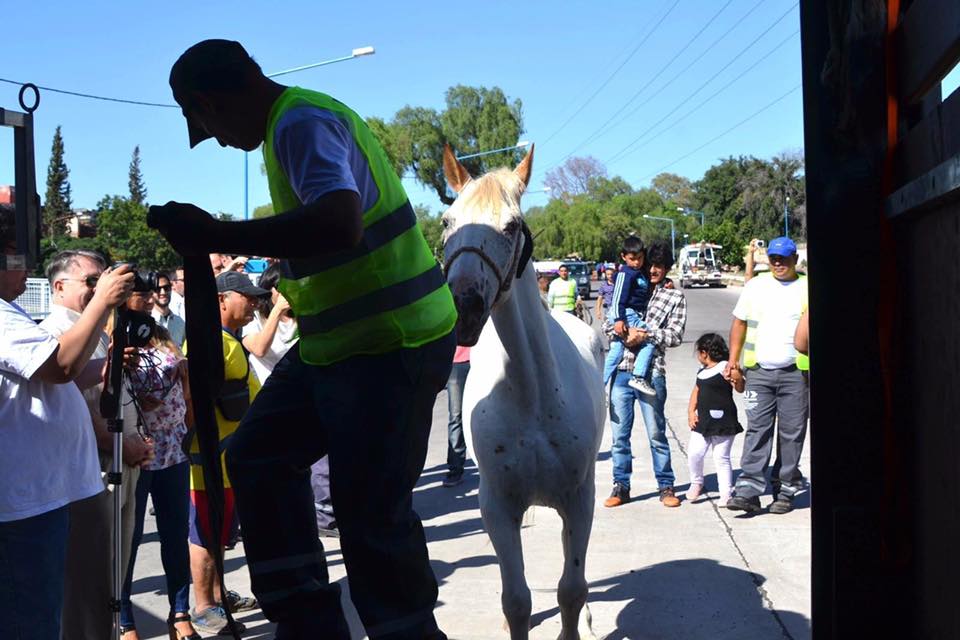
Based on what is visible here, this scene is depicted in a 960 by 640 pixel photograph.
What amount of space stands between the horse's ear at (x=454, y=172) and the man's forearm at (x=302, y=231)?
6.79ft

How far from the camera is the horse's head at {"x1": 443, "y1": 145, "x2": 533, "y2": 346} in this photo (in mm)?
3461

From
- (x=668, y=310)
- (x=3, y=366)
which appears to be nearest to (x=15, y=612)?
(x=3, y=366)

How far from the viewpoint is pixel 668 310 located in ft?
27.1

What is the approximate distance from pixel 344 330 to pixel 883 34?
1.42 m

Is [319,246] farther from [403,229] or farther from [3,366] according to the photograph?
[3,366]

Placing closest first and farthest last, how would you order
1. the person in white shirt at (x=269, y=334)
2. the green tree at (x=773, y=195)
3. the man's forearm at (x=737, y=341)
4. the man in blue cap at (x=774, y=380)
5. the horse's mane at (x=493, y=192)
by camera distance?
1. the horse's mane at (x=493, y=192)
2. the person in white shirt at (x=269, y=334)
3. the man in blue cap at (x=774, y=380)
4. the man's forearm at (x=737, y=341)
5. the green tree at (x=773, y=195)

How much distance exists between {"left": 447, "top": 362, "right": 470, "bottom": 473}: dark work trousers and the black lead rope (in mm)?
6480

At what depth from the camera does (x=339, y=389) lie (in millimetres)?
2451

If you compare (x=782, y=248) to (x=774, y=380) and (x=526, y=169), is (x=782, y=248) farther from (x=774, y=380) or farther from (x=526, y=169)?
(x=526, y=169)

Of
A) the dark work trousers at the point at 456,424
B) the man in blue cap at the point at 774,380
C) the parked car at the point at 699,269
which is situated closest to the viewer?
the man in blue cap at the point at 774,380

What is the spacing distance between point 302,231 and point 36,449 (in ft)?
5.44

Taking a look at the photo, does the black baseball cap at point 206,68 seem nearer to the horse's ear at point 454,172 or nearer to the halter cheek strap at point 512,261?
the halter cheek strap at point 512,261

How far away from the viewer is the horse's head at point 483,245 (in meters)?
3.46

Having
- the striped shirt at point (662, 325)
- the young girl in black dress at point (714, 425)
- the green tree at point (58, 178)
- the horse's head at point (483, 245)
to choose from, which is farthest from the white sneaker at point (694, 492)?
the green tree at point (58, 178)
